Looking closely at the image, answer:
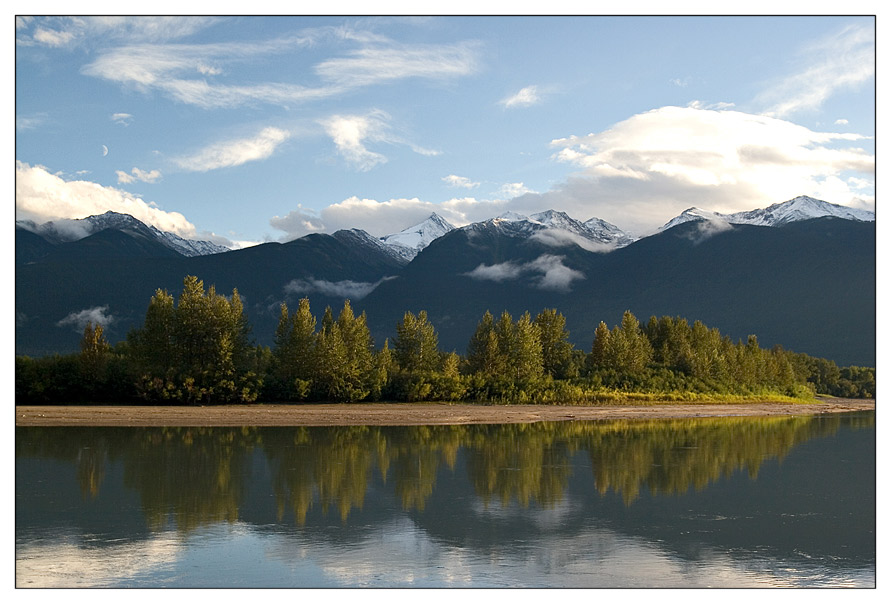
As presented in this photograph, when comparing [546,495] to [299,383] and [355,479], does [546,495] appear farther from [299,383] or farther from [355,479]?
[299,383]

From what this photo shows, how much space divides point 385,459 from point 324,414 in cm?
2263

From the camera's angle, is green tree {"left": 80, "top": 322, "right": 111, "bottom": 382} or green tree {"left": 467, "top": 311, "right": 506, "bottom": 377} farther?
green tree {"left": 467, "top": 311, "right": 506, "bottom": 377}

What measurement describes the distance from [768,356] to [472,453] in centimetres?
9011

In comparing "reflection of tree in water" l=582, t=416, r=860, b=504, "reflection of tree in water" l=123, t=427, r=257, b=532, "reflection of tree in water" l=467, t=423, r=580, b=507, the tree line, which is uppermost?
the tree line

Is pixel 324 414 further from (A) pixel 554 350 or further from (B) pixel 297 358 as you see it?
(A) pixel 554 350

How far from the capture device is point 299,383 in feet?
234

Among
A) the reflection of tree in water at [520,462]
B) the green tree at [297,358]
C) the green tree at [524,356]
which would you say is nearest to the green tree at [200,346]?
the green tree at [297,358]

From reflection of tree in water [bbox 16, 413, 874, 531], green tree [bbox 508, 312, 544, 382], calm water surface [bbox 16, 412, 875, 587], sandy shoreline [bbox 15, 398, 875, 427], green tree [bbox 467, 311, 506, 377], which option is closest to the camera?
calm water surface [bbox 16, 412, 875, 587]

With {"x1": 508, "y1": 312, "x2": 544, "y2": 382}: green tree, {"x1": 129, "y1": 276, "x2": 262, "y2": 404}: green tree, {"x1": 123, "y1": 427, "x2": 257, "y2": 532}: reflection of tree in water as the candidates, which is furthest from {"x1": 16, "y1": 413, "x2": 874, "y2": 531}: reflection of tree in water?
{"x1": 508, "y1": 312, "x2": 544, "y2": 382}: green tree

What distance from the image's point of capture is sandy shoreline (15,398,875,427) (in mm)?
59531

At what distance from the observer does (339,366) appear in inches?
2886

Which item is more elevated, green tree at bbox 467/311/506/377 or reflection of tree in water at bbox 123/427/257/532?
green tree at bbox 467/311/506/377

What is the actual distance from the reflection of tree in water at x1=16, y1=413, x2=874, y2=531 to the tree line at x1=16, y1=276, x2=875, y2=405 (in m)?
12.8

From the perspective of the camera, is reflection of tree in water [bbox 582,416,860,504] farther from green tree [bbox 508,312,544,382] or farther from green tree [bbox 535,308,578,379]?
green tree [bbox 535,308,578,379]
